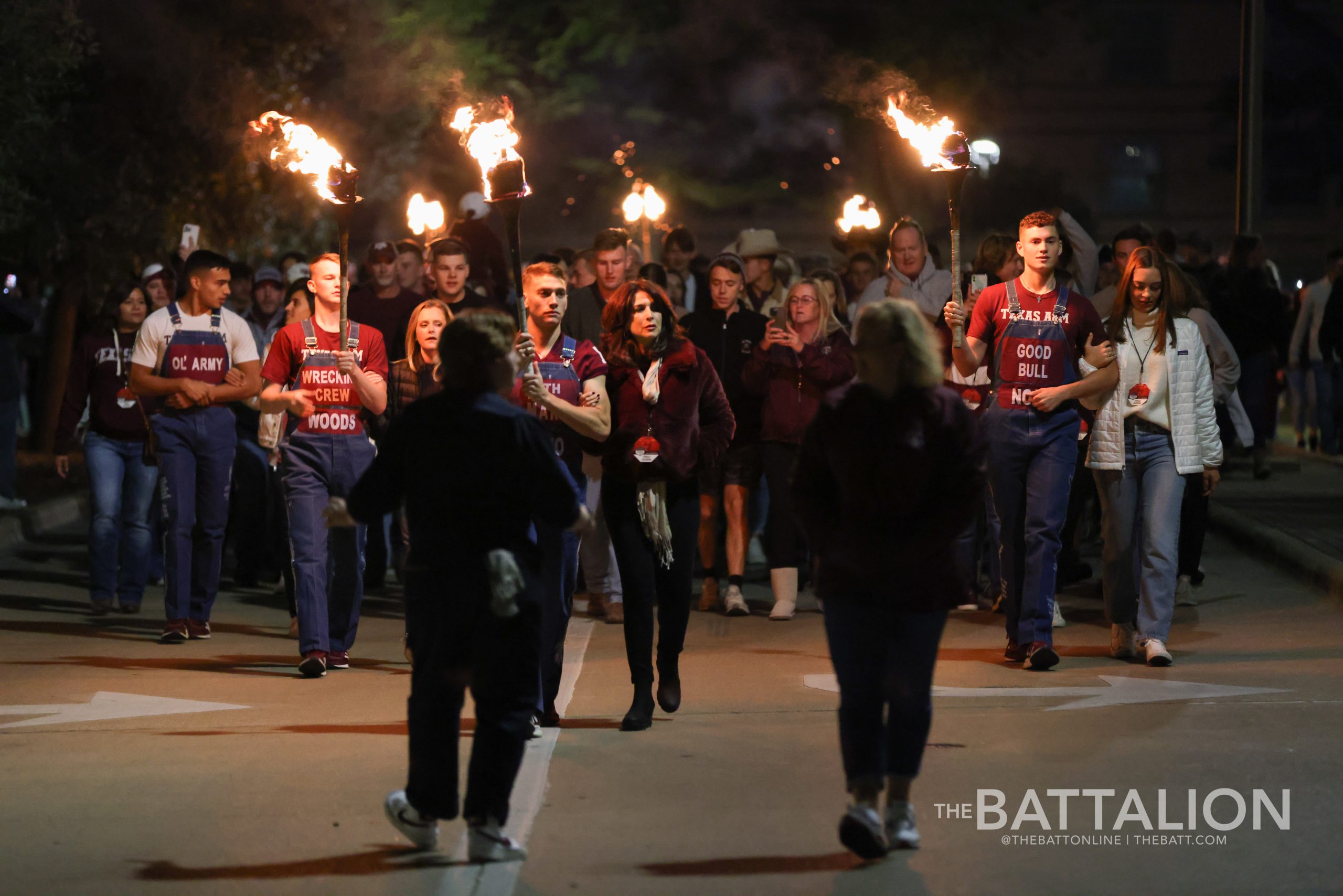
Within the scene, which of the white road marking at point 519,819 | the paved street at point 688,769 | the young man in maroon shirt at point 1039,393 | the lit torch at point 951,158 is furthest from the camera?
the lit torch at point 951,158

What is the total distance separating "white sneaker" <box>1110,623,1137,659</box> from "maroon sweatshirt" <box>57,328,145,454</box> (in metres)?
6.10

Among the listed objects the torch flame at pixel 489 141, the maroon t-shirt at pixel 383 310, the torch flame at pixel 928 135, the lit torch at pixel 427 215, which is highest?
the lit torch at pixel 427 215

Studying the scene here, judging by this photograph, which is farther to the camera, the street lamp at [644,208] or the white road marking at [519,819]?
the street lamp at [644,208]

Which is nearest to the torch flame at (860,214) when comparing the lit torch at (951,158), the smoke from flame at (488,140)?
the lit torch at (951,158)

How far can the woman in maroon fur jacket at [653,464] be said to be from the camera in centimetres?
787

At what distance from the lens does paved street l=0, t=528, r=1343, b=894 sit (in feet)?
18.8

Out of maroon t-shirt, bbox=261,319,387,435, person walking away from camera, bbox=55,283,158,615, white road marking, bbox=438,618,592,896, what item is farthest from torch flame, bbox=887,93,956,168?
person walking away from camera, bbox=55,283,158,615

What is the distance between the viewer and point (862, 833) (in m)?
5.74

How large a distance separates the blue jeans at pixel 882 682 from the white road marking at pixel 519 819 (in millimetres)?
1127

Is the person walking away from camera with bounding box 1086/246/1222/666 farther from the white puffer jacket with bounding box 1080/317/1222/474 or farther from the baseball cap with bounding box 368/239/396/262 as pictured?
the baseball cap with bounding box 368/239/396/262

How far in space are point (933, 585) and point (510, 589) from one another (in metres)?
1.33

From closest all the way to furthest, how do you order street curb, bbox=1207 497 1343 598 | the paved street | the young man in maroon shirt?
the paved street < the young man in maroon shirt < street curb, bbox=1207 497 1343 598

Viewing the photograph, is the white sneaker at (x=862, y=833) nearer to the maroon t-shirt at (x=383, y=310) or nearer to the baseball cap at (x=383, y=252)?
the maroon t-shirt at (x=383, y=310)

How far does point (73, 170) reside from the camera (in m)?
19.5
